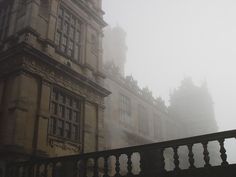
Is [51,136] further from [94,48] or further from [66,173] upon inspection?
[94,48]

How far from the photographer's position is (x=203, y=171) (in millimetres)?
6926

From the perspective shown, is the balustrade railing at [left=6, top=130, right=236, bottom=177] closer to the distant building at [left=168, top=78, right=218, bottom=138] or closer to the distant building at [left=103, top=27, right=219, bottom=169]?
the distant building at [left=103, top=27, right=219, bottom=169]

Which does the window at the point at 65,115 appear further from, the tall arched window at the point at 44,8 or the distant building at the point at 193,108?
the distant building at the point at 193,108

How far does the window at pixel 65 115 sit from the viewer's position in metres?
13.5

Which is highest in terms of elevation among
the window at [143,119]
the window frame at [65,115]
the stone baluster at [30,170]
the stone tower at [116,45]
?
the stone tower at [116,45]

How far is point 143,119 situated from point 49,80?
1730cm

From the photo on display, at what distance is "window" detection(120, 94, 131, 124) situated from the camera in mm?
25812

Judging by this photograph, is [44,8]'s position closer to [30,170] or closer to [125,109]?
[30,170]

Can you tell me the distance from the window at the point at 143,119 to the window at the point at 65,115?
14.2m

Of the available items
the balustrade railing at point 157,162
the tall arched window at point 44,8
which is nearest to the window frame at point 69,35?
the tall arched window at point 44,8

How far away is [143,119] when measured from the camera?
29266 mm

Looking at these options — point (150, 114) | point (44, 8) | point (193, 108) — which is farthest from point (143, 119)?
point (44, 8)

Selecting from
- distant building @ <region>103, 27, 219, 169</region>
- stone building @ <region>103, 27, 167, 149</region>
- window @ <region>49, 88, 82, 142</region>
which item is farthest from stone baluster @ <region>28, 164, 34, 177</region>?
stone building @ <region>103, 27, 167, 149</region>

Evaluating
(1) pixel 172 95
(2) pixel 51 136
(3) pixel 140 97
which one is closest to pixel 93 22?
(2) pixel 51 136
